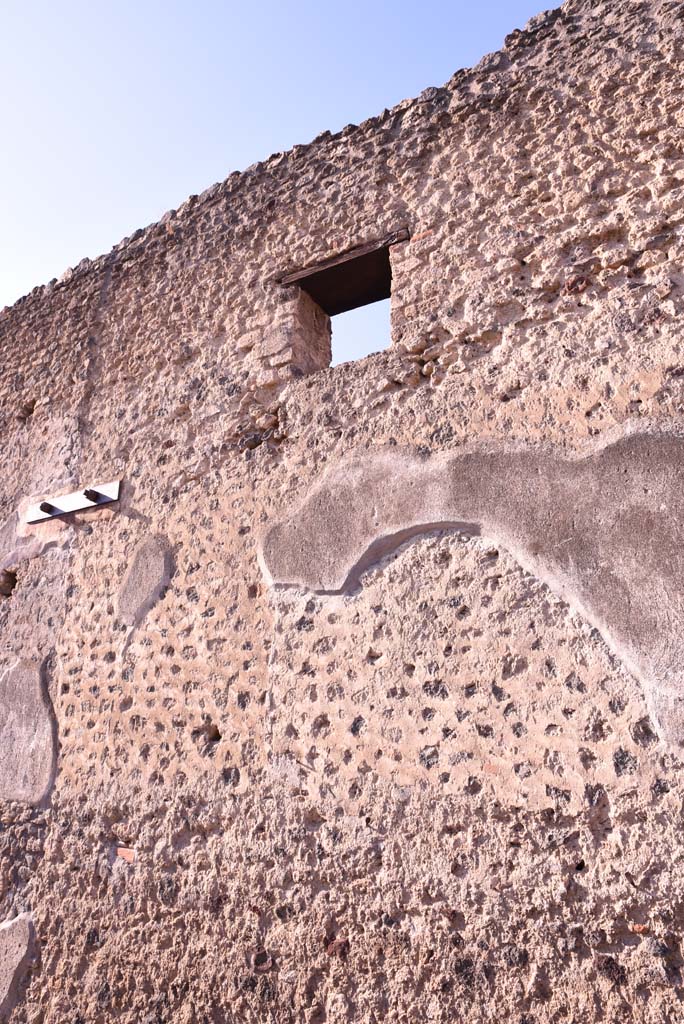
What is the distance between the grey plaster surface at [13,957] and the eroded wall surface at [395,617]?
1 cm

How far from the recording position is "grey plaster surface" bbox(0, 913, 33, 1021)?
2.90 metres

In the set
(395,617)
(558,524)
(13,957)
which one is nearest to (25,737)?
(13,957)

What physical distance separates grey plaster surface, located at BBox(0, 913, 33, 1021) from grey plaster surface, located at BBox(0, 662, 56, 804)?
47 cm

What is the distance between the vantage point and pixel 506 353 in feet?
8.48

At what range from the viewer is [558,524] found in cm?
223

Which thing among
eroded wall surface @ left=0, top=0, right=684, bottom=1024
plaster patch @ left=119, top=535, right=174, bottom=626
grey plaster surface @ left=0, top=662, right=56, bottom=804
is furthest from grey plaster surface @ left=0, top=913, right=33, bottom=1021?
plaster patch @ left=119, top=535, right=174, bottom=626

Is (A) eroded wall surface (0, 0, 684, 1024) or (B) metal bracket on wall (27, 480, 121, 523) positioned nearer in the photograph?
(A) eroded wall surface (0, 0, 684, 1024)

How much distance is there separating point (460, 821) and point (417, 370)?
1.54m

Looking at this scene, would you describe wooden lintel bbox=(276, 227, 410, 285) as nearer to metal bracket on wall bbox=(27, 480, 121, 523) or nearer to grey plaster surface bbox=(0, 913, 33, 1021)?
metal bracket on wall bbox=(27, 480, 121, 523)

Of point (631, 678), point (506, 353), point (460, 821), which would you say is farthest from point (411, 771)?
point (506, 353)

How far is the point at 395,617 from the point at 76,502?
1912mm

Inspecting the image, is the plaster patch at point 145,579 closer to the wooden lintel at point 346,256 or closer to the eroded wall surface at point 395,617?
the eroded wall surface at point 395,617

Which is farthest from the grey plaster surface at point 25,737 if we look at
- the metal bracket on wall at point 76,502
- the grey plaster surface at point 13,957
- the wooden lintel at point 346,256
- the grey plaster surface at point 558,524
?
the wooden lintel at point 346,256

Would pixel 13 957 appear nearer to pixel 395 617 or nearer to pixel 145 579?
pixel 145 579
